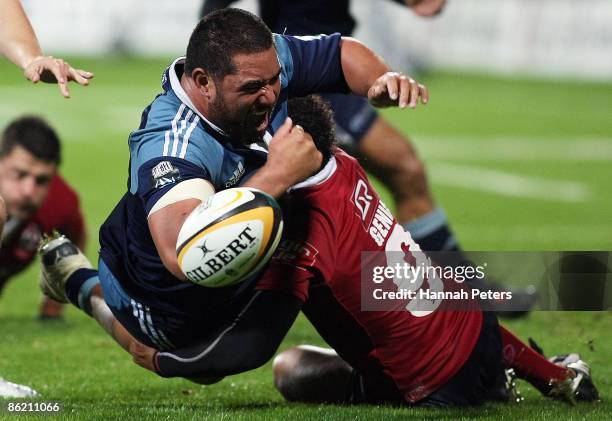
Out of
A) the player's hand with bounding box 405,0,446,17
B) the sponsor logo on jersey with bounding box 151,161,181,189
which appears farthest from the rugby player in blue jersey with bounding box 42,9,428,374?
the player's hand with bounding box 405,0,446,17

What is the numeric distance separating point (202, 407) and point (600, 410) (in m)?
1.51

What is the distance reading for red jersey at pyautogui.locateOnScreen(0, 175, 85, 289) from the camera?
771cm

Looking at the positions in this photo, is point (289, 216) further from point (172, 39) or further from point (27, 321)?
point (172, 39)

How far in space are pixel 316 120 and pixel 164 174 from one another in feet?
3.02

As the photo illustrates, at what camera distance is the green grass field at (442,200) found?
5.08 meters

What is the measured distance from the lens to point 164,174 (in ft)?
13.8

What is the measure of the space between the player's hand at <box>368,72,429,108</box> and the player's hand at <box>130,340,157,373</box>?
4.25ft

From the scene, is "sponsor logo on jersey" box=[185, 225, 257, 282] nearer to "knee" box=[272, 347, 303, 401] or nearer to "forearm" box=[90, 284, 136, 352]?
"forearm" box=[90, 284, 136, 352]

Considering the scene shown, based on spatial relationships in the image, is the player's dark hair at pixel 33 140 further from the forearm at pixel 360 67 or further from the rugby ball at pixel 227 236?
the rugby ball at pixel 227 236

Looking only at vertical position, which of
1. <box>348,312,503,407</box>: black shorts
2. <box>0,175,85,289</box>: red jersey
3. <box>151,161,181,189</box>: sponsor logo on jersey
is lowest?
<box>0,175,85,289</box>: red jersey

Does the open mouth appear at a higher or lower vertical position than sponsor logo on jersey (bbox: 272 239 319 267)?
higher

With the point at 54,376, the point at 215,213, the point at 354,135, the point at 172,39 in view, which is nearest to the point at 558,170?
the point at 354,135

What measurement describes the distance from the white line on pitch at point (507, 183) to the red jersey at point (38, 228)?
23.5 feet

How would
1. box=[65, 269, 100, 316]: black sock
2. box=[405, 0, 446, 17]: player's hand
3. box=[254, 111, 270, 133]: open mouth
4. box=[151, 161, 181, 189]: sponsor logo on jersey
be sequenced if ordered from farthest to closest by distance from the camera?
box=[405, 0, 446, 17]: player's hand
box=[65, 269, 100, 316]: black sock
box=[254, 111, 270, 133]: open mouth
box=[151, 161, 181, 189]: sponsor logo on jersey
